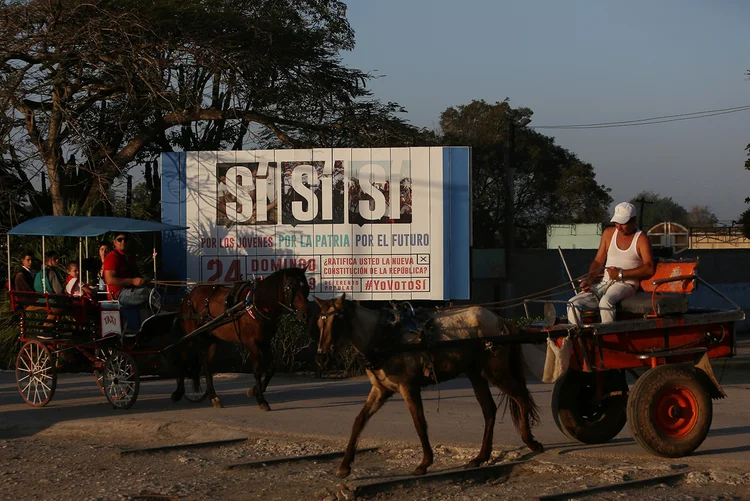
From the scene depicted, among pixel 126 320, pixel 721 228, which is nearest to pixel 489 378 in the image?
pixel 126 320

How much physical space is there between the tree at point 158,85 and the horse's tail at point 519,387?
1272 centimetres

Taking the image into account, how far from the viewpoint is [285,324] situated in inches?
649

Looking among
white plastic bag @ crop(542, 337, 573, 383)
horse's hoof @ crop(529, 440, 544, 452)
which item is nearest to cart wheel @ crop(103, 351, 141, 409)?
horse's hoof @ crop(529, 440, 544, 452)

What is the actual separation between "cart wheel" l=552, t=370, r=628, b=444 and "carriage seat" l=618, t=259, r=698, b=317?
36.0 inches

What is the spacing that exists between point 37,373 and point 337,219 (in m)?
6.23

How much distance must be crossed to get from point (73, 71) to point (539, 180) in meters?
28.7

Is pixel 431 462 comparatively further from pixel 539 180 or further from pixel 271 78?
pixel 539 180

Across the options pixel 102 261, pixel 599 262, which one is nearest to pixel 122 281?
pixel 102 261

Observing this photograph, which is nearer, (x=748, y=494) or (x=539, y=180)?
(x=748, y=494)

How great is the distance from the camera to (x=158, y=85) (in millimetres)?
20500

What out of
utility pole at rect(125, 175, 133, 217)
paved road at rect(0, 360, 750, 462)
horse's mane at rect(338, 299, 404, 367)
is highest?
utility pole at rect(125, 175, 133, 217)

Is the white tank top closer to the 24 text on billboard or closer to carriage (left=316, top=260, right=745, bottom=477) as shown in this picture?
carriage (left=316, top=260, right=745, bottom=477)

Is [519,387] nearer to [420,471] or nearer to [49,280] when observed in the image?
[420,471]

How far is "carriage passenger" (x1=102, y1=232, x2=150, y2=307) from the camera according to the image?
41.7ft
